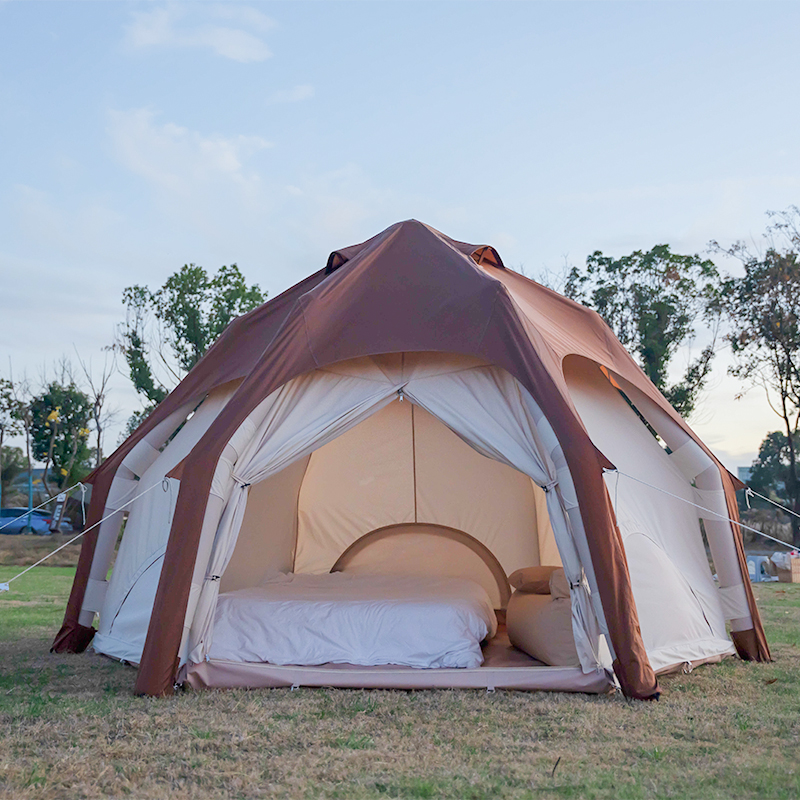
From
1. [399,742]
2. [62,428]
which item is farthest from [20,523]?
[399,742]

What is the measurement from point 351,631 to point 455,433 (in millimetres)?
1359

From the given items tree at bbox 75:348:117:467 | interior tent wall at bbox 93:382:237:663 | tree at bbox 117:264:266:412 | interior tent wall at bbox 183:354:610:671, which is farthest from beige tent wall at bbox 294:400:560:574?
tree at bbox 75:348:117:467

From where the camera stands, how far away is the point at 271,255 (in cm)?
1079

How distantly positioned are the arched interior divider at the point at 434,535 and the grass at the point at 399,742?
2.57 m

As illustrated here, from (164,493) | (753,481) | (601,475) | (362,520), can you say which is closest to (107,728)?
(164,493)

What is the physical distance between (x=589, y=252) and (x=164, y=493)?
598 inches

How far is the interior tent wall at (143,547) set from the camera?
4.74m

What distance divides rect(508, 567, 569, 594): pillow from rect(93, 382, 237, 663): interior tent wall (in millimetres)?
2378

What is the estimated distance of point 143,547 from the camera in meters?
4.98

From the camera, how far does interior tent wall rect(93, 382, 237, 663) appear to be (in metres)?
4.74

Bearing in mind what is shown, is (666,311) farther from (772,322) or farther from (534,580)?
(534,580)

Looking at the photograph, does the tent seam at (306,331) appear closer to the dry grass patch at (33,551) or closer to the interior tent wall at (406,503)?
the interior tent wall at (406,503)

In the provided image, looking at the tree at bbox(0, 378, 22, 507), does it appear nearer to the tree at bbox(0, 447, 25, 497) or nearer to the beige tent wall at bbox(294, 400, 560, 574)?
the tree at bbox(0, 447, 25, 497)

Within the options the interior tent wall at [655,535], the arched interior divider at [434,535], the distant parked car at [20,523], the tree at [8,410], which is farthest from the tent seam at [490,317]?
the tree at [8,410]
